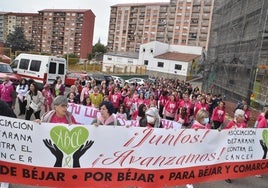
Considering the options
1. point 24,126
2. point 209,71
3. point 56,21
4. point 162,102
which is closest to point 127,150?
point 24,126

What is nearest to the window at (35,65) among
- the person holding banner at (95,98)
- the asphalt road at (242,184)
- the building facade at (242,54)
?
the person holding banner at (95,98)

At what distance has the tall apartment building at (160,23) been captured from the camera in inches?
3816

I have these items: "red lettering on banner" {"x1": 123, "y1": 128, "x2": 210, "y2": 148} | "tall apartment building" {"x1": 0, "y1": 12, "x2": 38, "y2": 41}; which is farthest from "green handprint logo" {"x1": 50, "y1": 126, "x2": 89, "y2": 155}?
"tall apartment building" {"x1": 0, "y1": 12, "x2": 38, "y2": 41}

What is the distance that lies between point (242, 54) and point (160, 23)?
87.1 m

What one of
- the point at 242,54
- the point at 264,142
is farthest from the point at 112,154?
the point at 242,54

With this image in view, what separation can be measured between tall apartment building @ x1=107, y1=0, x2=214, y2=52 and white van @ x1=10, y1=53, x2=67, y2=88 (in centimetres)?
7976

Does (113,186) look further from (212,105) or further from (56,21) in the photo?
(56,21)

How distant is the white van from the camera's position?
19156 millimetres

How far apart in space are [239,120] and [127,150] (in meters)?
3.09

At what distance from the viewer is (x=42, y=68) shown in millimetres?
19219

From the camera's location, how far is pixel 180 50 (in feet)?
236

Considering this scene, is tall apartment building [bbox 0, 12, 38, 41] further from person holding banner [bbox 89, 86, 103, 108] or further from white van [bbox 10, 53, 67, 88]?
person holding banner [bbox 89, 86, 103, 108]

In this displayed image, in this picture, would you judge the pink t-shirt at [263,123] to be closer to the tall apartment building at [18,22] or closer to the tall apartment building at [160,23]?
the tall apartment building at [160,23]

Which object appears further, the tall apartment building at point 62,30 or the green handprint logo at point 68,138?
the tall apartment building at point 62,30
